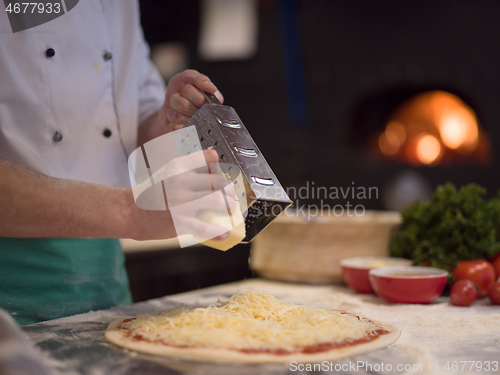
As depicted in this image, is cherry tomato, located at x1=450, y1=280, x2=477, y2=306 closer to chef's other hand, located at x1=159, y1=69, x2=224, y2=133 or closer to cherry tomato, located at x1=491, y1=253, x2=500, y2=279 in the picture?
cherry tomato, located at x1=491, y1=253, x2=500, y2=279

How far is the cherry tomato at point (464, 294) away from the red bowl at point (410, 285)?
0.13 feet

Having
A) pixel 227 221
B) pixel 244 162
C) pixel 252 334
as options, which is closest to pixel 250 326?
pixel 252 334

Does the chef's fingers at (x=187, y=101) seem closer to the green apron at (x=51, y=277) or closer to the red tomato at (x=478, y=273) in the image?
the green apron at (x=51, y=277)

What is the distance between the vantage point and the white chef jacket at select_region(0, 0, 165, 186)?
1.15 m

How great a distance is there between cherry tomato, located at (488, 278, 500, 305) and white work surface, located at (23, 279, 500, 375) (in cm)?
2

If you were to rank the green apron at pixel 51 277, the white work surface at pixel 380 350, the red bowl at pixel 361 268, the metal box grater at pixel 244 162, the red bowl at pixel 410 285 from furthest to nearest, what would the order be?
the red bowl at pixel 361 268
the red bowl at pixel 410 285
the green apron at pixel 51 277
the metal box grater at pixel 244 162
the white work surface at pixel 380 350

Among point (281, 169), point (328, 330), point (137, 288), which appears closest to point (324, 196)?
point (281, 169)

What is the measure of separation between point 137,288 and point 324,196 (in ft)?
6.98

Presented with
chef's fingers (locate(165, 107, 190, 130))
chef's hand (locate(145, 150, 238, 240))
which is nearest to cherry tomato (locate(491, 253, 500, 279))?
chef's hand (locate(145, 150, 238, 240))

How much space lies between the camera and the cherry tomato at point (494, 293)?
49.4 inches

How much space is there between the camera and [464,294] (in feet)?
4.10

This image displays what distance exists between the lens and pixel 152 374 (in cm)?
73

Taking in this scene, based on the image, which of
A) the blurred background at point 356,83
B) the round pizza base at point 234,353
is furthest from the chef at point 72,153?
the blurred background at point 356,83

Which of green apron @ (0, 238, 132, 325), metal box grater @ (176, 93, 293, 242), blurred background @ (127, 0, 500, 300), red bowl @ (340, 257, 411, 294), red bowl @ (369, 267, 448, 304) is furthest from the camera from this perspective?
blurred background @ (127, 0, 500, 300)
